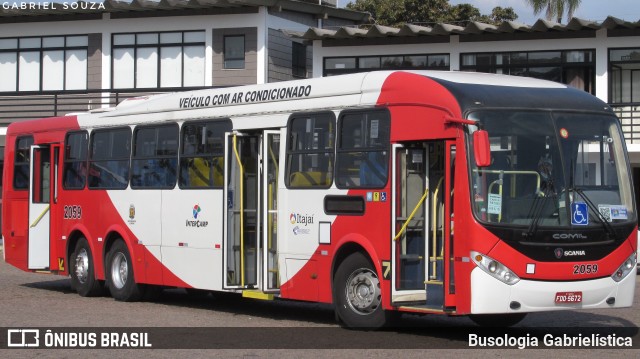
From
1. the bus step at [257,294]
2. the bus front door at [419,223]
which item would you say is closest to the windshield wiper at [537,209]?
the bus front door at [419,223]

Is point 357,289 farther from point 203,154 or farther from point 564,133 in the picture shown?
point 203,154

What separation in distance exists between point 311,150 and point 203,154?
275 centimetres

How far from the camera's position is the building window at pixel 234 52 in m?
35.8

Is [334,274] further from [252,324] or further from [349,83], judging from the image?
[349,83]

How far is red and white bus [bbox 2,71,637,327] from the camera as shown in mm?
12773

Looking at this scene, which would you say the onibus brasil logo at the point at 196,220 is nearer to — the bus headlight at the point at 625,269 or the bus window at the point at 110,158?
the bus window at the point at 110,158

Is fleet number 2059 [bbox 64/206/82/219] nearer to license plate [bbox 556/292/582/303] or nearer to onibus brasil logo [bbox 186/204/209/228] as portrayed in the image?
A: onibus brasil logo [bbox 186/204/209/228]

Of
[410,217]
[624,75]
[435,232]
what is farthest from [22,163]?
[624,75]

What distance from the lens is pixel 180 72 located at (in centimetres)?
3666

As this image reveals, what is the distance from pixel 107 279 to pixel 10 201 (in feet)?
13.0

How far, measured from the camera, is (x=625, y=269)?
13.4 meters

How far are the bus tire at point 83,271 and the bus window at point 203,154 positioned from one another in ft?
10.8

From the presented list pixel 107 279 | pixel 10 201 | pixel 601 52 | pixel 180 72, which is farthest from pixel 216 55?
pixel 107 279

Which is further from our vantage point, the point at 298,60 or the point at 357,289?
the point at 298,60
